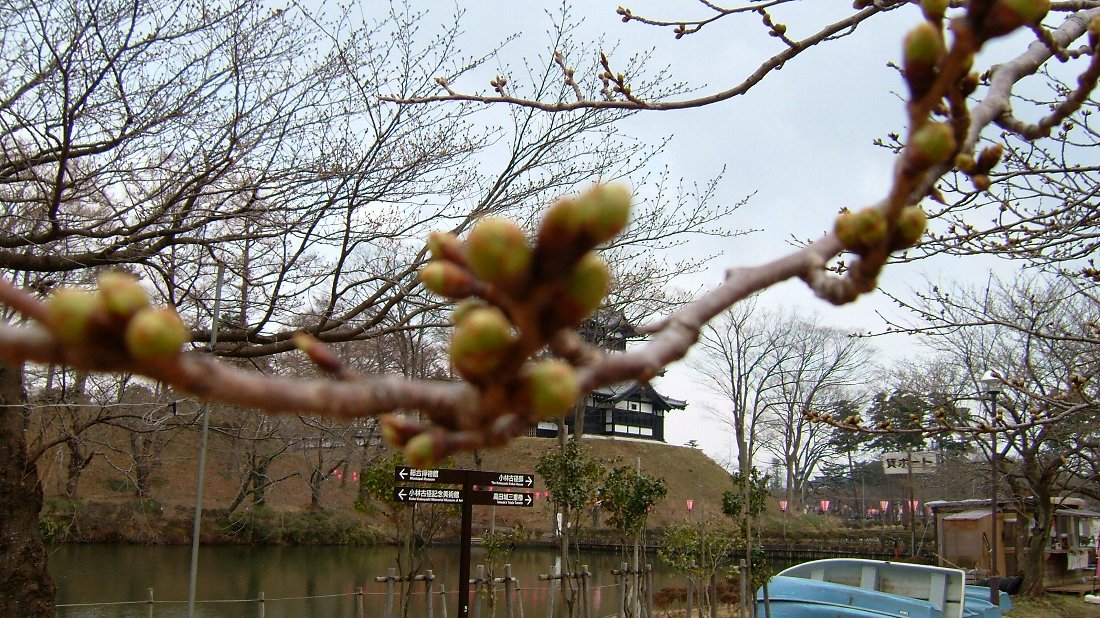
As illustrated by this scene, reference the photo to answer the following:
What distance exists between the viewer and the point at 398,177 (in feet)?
22.1

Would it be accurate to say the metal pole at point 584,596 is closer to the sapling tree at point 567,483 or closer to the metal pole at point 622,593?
the sapling tree at point 567,483

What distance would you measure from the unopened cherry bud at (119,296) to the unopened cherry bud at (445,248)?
21 centimetres

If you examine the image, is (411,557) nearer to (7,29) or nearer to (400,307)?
(400,307)

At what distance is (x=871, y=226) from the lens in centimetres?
69

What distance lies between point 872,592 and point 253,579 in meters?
13.0

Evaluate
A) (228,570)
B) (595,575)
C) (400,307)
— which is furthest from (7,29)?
(595,575)

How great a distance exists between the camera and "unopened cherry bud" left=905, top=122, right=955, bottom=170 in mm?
646

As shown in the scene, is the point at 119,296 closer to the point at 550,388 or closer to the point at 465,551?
the point at 550,388

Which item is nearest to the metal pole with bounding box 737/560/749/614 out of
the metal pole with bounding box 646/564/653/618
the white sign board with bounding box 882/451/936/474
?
the metal pole with bounding box 646/564/653/618

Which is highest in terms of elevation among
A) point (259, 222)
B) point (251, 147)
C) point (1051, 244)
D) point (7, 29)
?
point (7, 29)

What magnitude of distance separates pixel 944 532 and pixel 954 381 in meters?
5.37

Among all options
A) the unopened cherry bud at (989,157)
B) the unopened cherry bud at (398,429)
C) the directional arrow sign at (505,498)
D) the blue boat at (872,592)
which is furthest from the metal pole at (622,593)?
the unopened cherry bud at (398,429)

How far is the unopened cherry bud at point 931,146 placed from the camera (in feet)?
2.12

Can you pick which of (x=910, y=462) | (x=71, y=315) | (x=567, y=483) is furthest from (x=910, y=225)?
(x=910, y=462)
